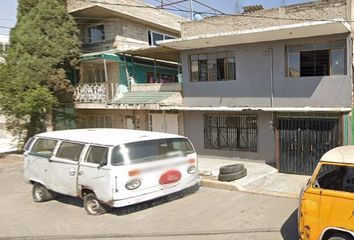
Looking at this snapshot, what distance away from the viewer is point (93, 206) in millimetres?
8805

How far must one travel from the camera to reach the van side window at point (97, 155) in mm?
8312

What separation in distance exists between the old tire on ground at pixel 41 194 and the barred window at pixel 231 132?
287 inches

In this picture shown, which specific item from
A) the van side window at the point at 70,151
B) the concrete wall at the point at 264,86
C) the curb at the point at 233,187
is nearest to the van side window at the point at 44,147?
the van side window at the point at 70,151

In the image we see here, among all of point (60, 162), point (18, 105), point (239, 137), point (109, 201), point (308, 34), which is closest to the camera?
point (109, 201)

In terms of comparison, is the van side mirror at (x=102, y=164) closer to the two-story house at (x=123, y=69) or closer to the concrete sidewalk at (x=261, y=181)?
the concrete sidewalk at (x=261, y=181)

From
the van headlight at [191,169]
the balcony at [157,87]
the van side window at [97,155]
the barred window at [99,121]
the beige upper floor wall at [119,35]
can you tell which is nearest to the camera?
the van side window at [97,155]

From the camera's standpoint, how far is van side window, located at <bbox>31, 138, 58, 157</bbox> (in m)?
9.84

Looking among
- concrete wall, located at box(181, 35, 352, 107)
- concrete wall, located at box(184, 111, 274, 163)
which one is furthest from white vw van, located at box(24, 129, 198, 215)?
concrete wall, located at box(181, 35, 352, 107)

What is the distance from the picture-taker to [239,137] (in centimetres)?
1452

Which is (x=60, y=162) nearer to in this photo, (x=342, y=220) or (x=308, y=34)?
(x=342, y=220)

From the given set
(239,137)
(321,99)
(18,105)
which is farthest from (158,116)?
(321,99)

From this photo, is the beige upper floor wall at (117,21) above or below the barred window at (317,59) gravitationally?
above

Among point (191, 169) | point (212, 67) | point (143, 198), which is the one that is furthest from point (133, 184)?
point (212, 67)

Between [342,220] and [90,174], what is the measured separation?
551cm
